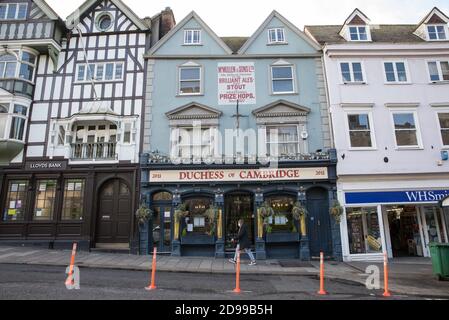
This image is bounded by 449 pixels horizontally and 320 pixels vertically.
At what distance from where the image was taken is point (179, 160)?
15328 millimetres

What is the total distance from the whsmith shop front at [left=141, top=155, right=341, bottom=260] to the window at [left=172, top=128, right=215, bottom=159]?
1.01 meters

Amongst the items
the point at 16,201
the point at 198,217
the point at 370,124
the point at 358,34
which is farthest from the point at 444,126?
the point at 16,201

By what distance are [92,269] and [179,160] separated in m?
6.48

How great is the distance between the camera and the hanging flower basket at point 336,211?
46.8 ft

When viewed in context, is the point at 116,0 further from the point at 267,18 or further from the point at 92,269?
the point at 92,269

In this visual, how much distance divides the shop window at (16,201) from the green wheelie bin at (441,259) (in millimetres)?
18349

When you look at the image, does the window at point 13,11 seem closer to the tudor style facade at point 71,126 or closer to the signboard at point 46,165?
the tudor style facade at point 71,126

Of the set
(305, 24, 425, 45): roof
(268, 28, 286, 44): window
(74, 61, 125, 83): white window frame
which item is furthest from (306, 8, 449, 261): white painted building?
(74, 61, 125, 83): white window frame

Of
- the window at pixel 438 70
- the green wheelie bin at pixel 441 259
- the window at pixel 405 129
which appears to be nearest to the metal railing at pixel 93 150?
the green wheelie bin at pixel 441 259

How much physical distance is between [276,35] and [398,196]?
36.4 ft

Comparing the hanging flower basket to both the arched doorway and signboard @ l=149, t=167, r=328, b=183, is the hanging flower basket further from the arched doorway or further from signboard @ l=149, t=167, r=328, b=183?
the arched doorway

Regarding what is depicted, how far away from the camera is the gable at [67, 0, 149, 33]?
1761 cm

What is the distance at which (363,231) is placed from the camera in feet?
48.3

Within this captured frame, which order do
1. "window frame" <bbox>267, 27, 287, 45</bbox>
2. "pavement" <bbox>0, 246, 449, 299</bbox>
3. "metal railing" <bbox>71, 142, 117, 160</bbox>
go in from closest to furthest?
"pavement" <bbox>0, 246, 449, 299</bbox>, "metal railing" <bbox>71, 142, 117, 160</bbox>, "window frame" <bbox>267, 27, 287, 45</bbox>
